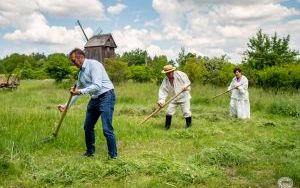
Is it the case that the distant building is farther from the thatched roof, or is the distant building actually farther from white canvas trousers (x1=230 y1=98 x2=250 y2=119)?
white canvas trousers (x1=230 y1=98 x2=250 y2=119)

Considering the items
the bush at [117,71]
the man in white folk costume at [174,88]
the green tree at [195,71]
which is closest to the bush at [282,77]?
the green tree at [195,71]

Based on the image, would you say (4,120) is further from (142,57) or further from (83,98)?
(142,57)

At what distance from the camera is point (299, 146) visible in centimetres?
809

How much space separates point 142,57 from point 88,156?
47.2 meters

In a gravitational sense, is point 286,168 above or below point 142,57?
below

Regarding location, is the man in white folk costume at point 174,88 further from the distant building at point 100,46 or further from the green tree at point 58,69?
the distant building at point 100,46

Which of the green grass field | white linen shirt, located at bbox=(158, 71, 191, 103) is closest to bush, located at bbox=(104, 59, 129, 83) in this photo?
the green grass field

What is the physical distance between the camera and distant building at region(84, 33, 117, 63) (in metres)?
47.8

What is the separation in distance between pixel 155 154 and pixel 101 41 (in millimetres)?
41800

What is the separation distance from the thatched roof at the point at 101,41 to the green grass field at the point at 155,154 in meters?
36.2

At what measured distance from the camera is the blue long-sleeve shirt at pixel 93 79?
21.7 ft

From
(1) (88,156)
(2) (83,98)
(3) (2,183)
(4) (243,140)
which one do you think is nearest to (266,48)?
(2) (83,98)

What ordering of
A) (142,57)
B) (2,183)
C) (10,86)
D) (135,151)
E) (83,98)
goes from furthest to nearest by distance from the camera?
1. (142,57)
2. (10,86)
3. (83,98)
4. (135,151)
5. (2,183)

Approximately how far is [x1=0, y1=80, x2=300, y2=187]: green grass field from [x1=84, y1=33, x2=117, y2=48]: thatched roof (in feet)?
119
